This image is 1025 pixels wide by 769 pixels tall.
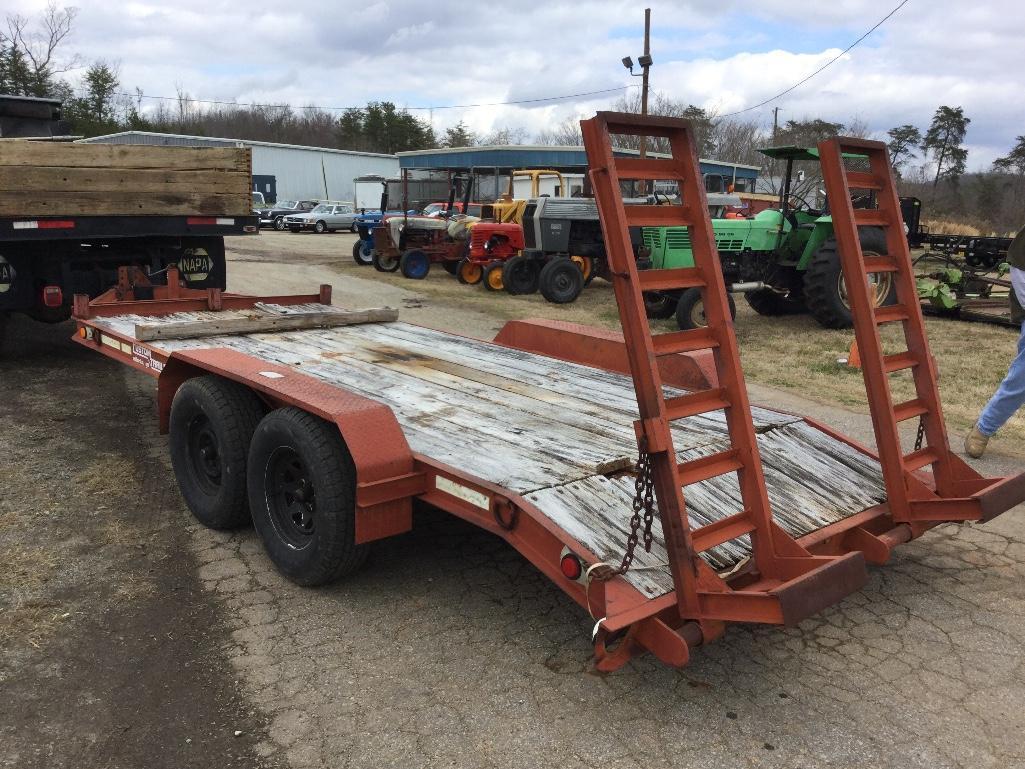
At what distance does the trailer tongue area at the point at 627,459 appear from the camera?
2.47m

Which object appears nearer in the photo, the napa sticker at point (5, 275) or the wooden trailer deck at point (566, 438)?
the wooden trailer deck at point (566, 438)

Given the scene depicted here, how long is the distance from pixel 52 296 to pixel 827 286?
8.59 meters

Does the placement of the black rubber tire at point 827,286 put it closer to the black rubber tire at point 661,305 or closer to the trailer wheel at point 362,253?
the black rubber tire at point 661,305

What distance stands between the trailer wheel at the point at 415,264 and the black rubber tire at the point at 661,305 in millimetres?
6567

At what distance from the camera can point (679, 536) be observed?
2.47 metres

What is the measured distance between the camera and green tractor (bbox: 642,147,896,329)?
33.5 ft

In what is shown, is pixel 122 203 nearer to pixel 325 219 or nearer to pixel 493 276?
pixel 493 276

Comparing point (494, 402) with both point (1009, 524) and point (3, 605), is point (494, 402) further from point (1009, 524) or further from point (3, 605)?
point (1009, 524)

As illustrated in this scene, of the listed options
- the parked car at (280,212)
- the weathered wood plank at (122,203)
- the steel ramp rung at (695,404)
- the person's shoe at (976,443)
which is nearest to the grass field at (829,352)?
the person's shoe at (976,443)

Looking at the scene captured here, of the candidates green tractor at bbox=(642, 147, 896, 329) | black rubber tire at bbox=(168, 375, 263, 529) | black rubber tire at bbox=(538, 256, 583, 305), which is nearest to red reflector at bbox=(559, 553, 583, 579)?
black rubber tire at bbox=(168, 375, 263, 529)

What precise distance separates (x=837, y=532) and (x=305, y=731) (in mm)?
2028

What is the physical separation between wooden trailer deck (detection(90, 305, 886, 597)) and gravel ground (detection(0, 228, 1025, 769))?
18.3 inches

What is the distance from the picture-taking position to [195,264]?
25.9ft

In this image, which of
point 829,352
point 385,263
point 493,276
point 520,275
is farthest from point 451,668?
point 385,263
